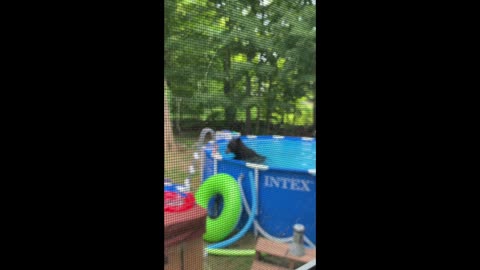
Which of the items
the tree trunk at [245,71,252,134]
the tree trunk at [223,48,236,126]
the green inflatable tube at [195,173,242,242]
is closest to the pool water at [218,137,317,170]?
the green inflatable tube at [195,173,242,242]

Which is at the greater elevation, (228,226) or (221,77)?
(221,77)

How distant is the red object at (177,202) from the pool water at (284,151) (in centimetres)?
71

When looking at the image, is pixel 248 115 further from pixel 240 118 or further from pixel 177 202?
pixel 177 202

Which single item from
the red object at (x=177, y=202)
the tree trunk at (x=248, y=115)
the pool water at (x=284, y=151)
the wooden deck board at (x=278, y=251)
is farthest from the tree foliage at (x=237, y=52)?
the wooden deck board at (x=278, y=251)

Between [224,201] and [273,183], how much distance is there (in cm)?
26

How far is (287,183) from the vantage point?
1.82 metres

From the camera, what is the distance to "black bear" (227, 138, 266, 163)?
1.86m

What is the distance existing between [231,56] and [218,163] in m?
0.80

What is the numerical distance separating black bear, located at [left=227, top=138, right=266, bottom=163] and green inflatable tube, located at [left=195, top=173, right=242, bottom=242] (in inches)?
5.2

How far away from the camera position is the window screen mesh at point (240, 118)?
96 centimetres
